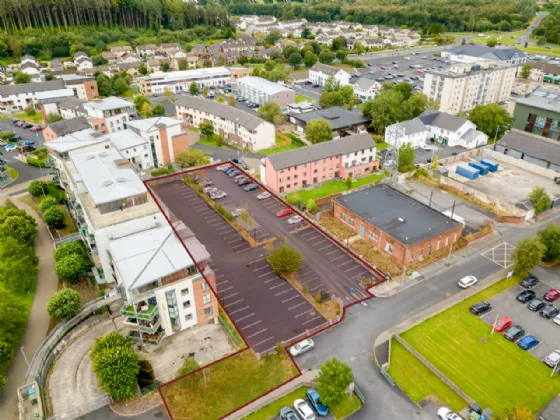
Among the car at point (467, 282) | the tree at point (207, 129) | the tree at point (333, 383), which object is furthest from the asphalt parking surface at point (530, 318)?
the tree at point (207, 129)

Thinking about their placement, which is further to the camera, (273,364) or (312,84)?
(312,84)

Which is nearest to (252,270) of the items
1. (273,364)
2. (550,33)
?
(273,364)

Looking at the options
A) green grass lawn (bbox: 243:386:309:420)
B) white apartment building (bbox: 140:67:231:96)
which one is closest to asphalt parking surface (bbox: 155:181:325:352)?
green grass lawn (bbox: 243:386:309:420)

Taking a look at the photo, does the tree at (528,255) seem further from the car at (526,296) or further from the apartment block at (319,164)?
the apartment block at (319,164)

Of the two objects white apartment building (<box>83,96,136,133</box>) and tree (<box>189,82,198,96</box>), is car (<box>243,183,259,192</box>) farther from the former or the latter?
tree (<box>189,82,198,96</box>)

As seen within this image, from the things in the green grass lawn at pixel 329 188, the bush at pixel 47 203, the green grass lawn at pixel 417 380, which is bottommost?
the green grass lawn at pixel 417 380

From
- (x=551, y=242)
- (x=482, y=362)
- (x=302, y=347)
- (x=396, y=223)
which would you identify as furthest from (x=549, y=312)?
(x=302, y=347)

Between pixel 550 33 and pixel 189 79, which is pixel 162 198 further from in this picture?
pixel 550 33
